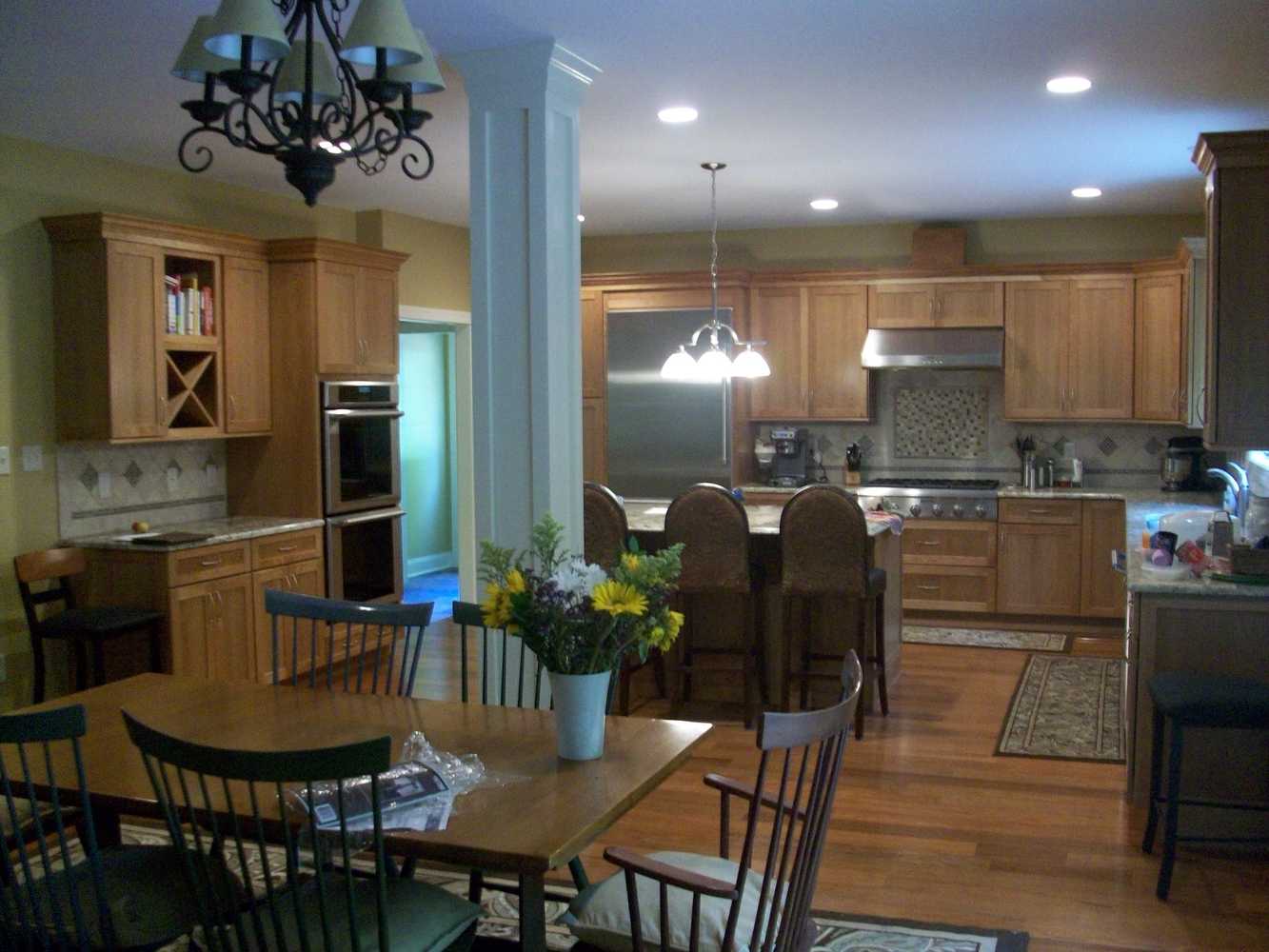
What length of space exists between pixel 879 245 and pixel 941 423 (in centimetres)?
128

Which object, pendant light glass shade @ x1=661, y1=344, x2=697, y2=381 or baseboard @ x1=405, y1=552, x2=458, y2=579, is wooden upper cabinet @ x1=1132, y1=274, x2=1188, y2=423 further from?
baseboard @ x1=405, y1=552, x2=458, y2=579

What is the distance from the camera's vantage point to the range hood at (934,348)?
7891mm

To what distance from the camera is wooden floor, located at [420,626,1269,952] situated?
3.54m

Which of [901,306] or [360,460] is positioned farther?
[901,306]

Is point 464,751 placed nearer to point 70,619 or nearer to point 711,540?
point 711,540

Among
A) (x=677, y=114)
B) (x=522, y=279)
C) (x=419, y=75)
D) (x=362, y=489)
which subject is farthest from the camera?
(x=362, y=489)

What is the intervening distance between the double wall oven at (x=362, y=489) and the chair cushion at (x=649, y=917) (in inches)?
171

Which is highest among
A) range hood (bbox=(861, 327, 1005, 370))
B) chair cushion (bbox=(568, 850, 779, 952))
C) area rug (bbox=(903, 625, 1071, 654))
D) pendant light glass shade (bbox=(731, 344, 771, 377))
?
range hood (bbox=(861, 327, 1005, 370))

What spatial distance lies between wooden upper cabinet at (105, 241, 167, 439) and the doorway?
159 inches

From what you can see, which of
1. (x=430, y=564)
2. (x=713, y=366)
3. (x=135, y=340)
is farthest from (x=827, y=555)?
(x=430, y=564)

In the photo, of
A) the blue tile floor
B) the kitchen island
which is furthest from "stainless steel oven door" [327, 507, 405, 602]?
the kitchen island

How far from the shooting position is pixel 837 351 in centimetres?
827

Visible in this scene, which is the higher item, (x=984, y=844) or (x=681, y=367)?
(x=681, y=367)

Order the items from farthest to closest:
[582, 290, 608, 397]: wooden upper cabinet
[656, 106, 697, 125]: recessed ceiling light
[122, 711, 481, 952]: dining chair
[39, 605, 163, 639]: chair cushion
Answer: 1. [582, 290, 608, 397]: wooden upper cabinet
2. [39, 605, 163, 639]: chair cushion
3. [656, 106, 697, 125]: recessed ceiling light
4. [122, 711, 481, 952]: dining chair
